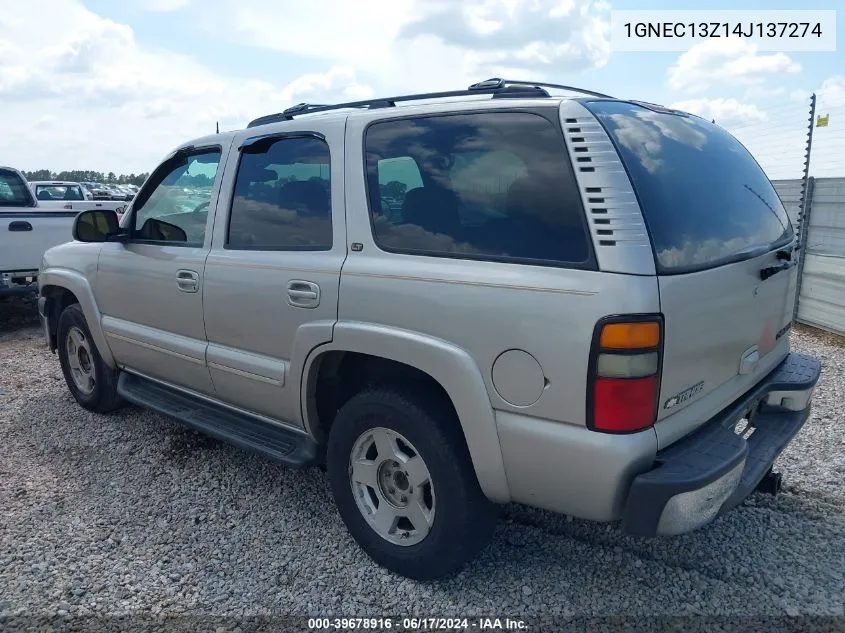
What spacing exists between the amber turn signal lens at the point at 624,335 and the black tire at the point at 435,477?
759mm

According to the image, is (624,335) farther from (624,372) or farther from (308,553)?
(308,553)

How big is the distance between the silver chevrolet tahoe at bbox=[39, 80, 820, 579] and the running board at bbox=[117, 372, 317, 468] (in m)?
0.02

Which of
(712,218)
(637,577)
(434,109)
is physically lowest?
(637,577)

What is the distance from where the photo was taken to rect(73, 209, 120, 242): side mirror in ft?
13.4

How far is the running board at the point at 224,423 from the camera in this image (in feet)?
10.3

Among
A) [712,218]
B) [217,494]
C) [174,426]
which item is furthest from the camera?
[174,426]

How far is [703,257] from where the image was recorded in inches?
92.9

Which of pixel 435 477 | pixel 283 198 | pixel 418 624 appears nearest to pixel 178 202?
pixel 283 198

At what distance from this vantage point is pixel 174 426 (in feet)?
15.1

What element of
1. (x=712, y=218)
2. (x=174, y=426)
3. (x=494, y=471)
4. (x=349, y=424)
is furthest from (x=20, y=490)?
(x=712, y=218)

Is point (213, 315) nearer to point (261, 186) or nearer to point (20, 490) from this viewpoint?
point (261, 186)

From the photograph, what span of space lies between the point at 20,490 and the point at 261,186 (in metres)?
2.24

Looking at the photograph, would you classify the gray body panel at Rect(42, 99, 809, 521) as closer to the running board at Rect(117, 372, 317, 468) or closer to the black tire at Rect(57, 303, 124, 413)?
the running board at Rect(117, 372, 317, 468)

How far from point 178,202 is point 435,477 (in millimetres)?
2407
